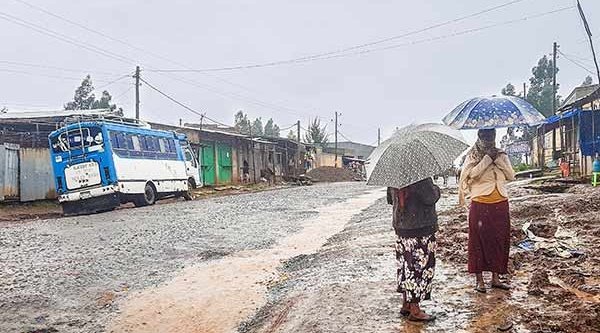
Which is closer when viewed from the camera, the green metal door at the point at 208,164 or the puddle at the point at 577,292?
the puddle at the point at 577,292

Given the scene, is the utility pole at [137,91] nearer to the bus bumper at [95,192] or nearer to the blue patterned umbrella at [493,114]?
the bus bumper at [95,192]

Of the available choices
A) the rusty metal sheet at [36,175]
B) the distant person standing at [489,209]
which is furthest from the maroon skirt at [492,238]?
the rusty metal sheet at [36,175]

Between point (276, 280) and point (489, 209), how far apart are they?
3223 mm

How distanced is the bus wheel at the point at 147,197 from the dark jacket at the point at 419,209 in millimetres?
17089

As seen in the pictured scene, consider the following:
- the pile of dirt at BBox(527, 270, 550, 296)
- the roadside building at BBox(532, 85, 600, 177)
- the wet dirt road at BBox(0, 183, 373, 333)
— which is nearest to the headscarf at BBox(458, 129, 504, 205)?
the pile of dirt at BBox(527, 270, 550, 296)

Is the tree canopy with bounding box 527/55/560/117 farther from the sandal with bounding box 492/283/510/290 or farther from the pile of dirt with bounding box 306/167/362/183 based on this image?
the sandal with bounding box 492/283/510/290

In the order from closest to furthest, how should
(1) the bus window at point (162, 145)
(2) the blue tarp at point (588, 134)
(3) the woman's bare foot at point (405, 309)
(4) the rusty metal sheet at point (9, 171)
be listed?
(3) the woman's bare foot at point (405, 309) < (2) the blue tarp at point (588, 134) < (4) the rusty metal sheet at point (9, 171) < (1) the bus window at point (162, 145)

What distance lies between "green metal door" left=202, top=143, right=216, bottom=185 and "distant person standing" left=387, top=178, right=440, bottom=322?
30.8m

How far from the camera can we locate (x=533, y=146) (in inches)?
1633

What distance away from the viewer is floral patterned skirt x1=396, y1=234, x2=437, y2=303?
4773 millimetres

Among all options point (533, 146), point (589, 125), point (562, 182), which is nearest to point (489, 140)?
point (562, 182)

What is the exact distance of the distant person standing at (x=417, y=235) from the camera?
15.6ft

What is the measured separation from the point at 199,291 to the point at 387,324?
127 inches

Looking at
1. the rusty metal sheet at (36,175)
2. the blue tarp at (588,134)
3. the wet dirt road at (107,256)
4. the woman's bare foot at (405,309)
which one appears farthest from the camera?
the rusty metal sheet at (36,175)
